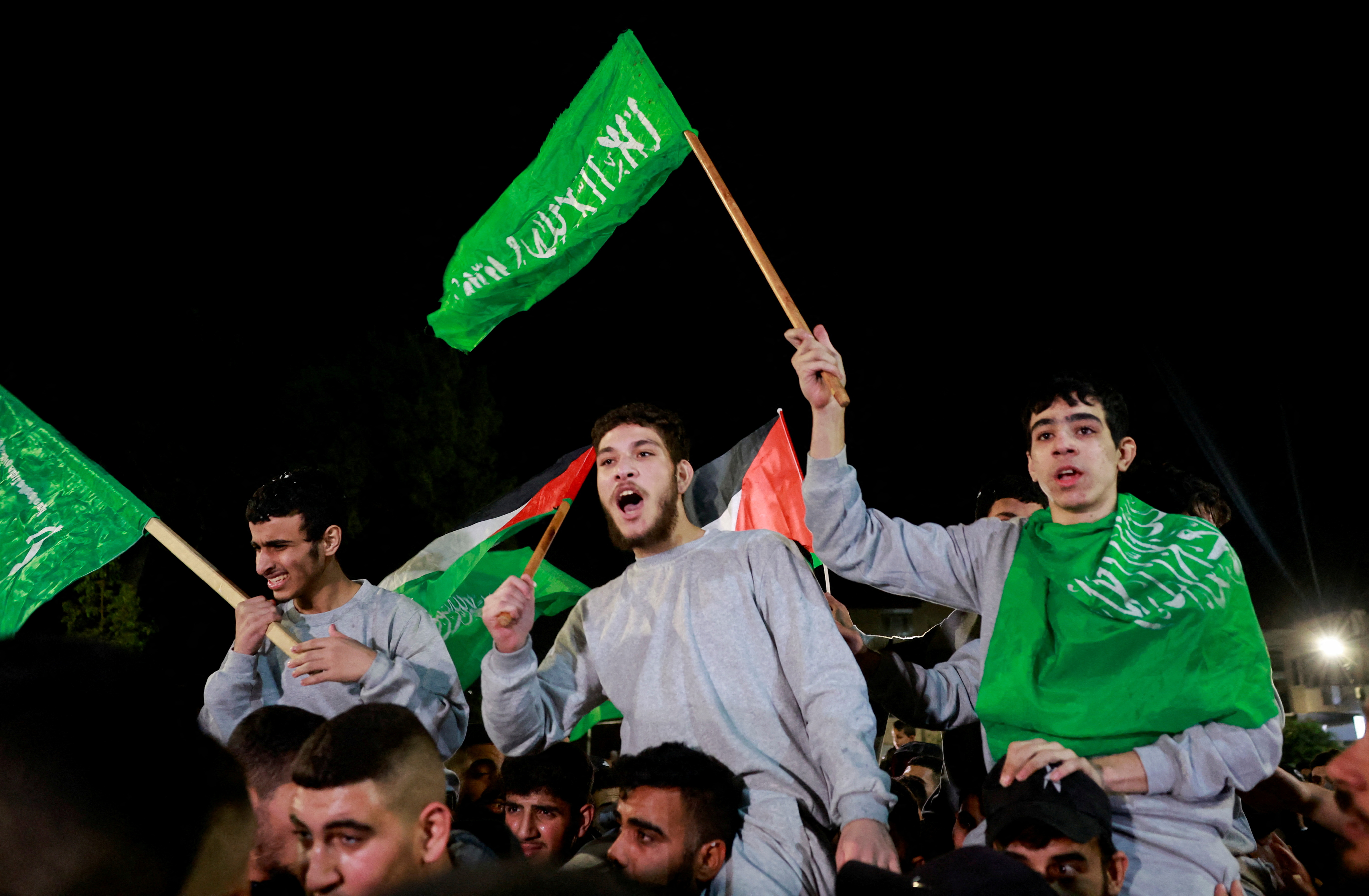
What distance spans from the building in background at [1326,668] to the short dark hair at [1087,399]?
467 inches

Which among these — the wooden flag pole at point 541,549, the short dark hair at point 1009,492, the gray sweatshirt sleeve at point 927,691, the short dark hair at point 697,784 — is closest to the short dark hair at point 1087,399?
the gray sweatshirt sleeve at point 927,691

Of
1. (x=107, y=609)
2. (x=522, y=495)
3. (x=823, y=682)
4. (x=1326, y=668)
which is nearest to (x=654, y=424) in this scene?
(x=823, y=682)

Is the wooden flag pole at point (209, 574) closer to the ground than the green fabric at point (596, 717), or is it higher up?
higher up

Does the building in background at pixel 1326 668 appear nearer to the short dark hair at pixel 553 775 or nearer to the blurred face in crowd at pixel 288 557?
the short dark hair at pixel 553 775

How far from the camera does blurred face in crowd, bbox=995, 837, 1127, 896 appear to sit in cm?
299

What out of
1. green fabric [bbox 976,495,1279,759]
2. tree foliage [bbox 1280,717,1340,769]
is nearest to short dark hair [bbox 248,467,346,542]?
green fabric [bbox 976,495,1279,759]

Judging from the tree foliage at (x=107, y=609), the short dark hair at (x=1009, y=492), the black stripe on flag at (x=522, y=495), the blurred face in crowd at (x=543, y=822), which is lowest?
the blurred face in crowd at (x=543, y=822)

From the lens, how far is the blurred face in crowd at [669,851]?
3.21m

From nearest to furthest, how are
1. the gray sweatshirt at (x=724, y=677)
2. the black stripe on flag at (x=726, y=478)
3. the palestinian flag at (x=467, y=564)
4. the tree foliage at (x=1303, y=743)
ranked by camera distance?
1. the gray sweatshirt at (x=724, y=677)
2. the palestinian flag at (x=467, y=564)
3. the black stripe on flag at (x=726, y=478)
4. the tree foliage at (x=1303, y=743)

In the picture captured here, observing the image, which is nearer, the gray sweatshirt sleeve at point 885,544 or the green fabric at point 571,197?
the gray sweatshirt sleeve at point 885,544

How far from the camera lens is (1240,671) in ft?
10.6

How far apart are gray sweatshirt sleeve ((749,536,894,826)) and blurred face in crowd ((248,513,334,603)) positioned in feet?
7.20

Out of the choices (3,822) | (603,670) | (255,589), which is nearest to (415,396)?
(255,589)

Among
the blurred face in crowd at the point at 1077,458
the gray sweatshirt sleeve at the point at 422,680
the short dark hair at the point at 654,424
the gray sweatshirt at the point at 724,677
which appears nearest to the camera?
the gray sweatshirt at the point at 724,677
